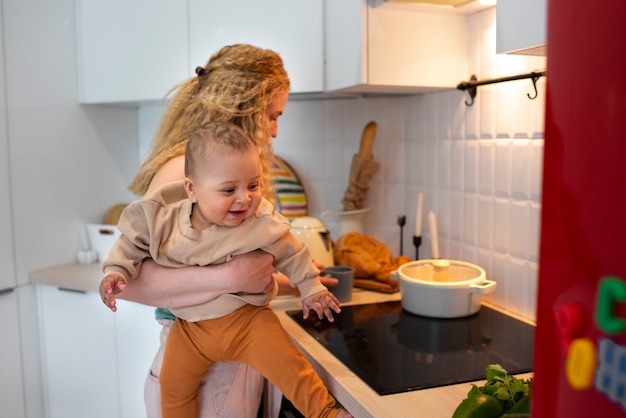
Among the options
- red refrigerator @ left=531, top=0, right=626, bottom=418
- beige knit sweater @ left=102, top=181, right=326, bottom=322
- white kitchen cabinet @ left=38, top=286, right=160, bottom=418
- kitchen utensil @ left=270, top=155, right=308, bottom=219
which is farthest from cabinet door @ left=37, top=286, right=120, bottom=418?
red refrigerator @ left=531, top=0, right=626, bottom=418

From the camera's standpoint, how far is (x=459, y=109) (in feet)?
5.89

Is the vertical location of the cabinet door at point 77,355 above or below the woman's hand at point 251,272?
below

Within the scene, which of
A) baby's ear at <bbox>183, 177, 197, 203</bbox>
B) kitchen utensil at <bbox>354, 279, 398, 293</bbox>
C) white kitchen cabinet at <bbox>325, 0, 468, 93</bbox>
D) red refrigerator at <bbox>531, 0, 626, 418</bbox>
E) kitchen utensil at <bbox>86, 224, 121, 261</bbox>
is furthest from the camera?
kitchen utensil at <bbox>86, 224, 121, 261</bbox>

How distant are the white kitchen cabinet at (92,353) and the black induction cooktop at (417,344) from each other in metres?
0.79

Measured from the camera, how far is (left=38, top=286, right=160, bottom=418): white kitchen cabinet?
2143 mm

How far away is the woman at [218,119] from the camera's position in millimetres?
1188

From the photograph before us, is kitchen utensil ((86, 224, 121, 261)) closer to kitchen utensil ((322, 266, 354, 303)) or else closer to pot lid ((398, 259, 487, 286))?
kitchen utensil ((322, 266, 354, 303))

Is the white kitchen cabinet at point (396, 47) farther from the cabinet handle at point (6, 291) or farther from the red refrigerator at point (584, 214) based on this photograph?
the cabinet handle at point (6, 291)

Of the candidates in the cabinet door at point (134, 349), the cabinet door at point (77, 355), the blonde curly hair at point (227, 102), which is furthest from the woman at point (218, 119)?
the cabinet door at point (77, 355)

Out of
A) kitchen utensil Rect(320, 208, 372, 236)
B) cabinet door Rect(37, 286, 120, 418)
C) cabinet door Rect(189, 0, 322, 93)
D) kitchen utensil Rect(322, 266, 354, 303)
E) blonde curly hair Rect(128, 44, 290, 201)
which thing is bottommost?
cabinet door Rect(37, 286, 120, 418)

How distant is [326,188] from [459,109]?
0.67 metres

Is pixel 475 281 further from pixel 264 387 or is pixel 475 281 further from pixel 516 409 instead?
pixel 516 409

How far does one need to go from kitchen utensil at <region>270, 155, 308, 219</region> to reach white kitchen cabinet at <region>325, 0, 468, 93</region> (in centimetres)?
53

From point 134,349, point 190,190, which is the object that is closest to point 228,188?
point 190,190
